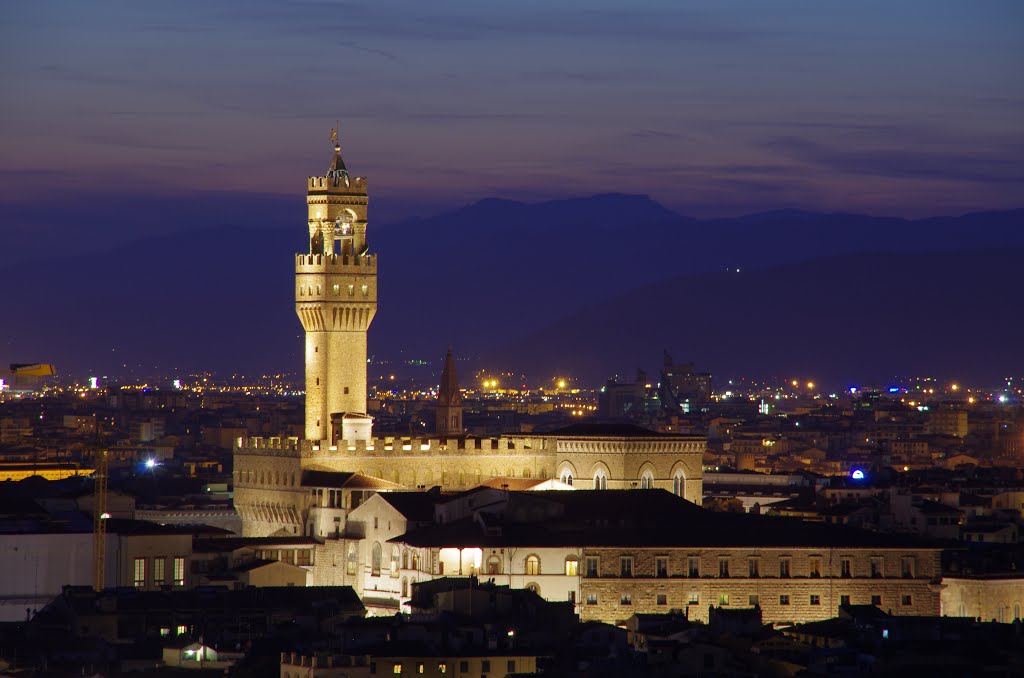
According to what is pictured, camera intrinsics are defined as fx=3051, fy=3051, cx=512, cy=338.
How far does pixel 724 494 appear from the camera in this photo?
131 metres

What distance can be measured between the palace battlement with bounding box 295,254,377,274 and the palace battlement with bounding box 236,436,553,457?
6.19m

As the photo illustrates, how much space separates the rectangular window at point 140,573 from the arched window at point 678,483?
1877 centimetres

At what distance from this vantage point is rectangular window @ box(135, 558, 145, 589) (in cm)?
9050

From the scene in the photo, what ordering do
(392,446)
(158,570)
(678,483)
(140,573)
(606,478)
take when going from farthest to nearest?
1. (392,446)
2. (678,483)
3. (606,478)
4. (158,570)
5. (140,573)

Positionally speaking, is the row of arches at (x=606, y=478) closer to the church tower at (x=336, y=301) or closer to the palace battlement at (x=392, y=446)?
the palace battlement at (x=392, y=446)

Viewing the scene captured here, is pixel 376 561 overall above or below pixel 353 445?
below

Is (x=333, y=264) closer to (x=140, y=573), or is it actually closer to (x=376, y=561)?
(x=376, y=561)

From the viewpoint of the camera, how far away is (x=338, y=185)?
105500 millimetres

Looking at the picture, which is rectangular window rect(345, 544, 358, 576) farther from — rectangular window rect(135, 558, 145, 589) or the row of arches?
the row of arches

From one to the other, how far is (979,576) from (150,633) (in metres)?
25.0

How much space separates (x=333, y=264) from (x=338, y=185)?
289 cm

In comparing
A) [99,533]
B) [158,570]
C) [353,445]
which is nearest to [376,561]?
[158,570]

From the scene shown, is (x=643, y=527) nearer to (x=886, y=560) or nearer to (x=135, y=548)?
(x=886, y=560)

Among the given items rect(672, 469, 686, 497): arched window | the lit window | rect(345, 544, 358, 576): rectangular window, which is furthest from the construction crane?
rect(672, 469, 686, 497): arched window
